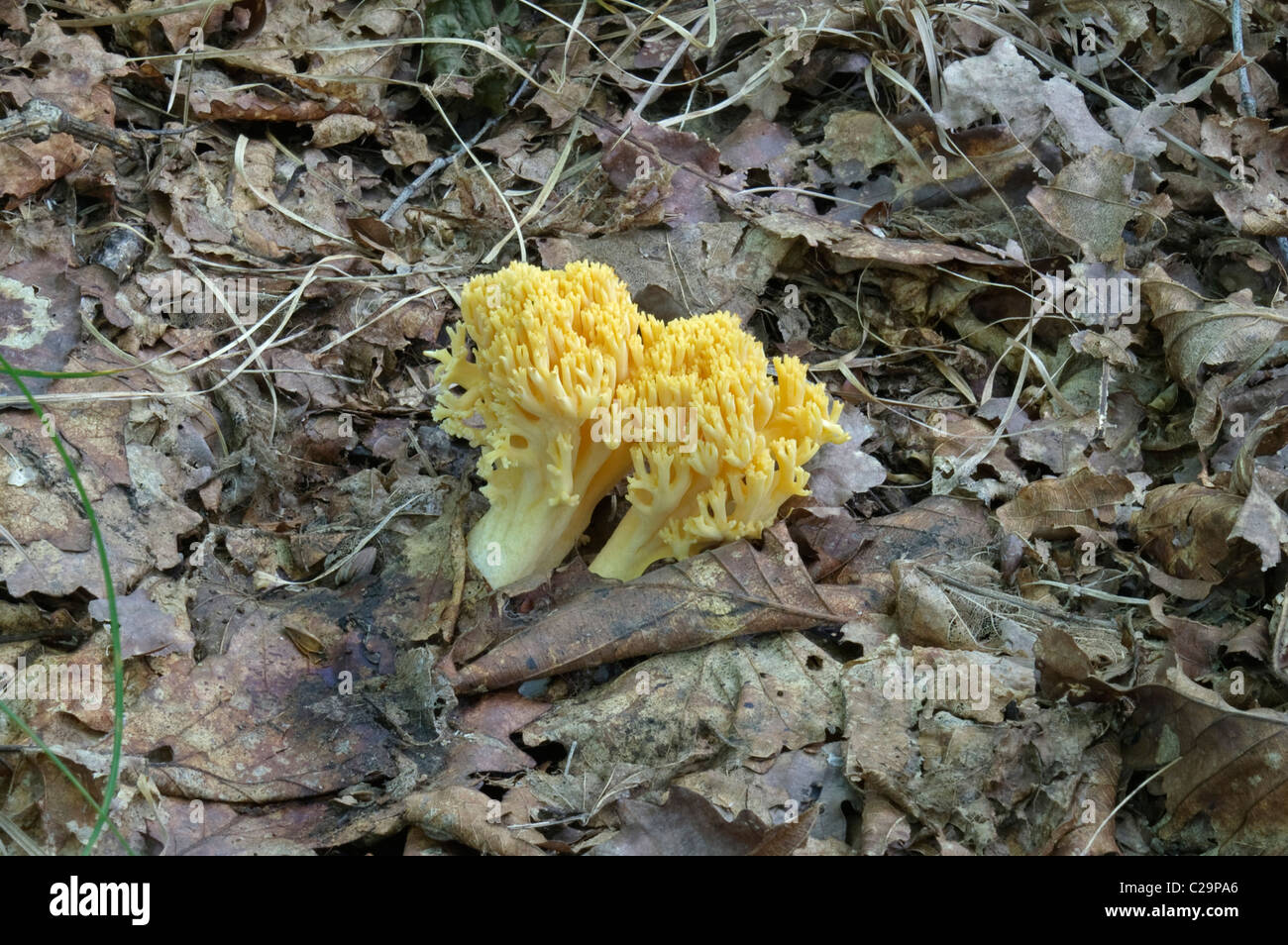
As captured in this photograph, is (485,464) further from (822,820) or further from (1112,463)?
(1112,463)

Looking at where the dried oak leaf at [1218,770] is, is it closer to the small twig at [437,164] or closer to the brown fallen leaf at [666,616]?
the brown fallen leaf at [666,616]

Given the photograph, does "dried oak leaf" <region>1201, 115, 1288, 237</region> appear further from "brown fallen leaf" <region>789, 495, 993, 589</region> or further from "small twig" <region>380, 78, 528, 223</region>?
"small twig" <region>380, 78, 528, 223</region>

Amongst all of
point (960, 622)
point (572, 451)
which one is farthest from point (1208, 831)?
point (572, 451)

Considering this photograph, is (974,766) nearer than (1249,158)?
Yes

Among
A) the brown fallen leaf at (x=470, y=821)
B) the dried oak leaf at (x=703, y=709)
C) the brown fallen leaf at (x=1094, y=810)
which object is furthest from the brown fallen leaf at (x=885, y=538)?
the brown fallen leaf at (x=470, y=821)

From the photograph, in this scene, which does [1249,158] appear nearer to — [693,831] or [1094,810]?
[1094,810]

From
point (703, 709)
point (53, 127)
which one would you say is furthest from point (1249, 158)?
point (53, 127)

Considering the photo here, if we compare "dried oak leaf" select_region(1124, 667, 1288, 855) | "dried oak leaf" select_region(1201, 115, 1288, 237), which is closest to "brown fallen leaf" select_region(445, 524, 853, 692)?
"dried oak leaf" select_region(1124, 667, 1288, 855)
